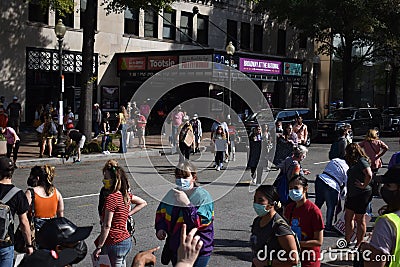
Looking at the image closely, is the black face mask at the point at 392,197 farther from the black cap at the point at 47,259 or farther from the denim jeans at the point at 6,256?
the denim jeans at the point at 6,256

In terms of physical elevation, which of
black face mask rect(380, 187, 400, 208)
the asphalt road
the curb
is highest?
black face mask rect(380, 187, 400, 208)

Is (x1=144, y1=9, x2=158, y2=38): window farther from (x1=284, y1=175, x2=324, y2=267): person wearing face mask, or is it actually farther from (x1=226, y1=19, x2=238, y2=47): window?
(x1=284, y1=175, x2=324, y2=267): person wearing face mask

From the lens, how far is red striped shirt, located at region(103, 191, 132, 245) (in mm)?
6035

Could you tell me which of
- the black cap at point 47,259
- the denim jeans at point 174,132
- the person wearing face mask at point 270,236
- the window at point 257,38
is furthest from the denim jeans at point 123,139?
the window at point 257,38

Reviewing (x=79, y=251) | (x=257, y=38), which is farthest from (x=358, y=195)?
(x=257, y=38)

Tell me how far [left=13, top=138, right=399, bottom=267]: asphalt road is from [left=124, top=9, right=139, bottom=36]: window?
44.2 ft

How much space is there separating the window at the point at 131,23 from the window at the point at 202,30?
5207mm

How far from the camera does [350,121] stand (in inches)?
1187

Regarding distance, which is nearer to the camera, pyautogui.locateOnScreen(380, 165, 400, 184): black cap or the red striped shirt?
pyautogui.locateOnScreen(380, 165, 400, 184): black cap

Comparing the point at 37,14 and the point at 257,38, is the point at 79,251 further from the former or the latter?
the point at 257,38

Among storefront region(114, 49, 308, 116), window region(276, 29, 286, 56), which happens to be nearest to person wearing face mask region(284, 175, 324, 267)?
storefront region(114, 49, 308, 116)

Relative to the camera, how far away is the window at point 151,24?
111ft

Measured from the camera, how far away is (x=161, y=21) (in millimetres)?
34344

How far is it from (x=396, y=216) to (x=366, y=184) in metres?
4.63
